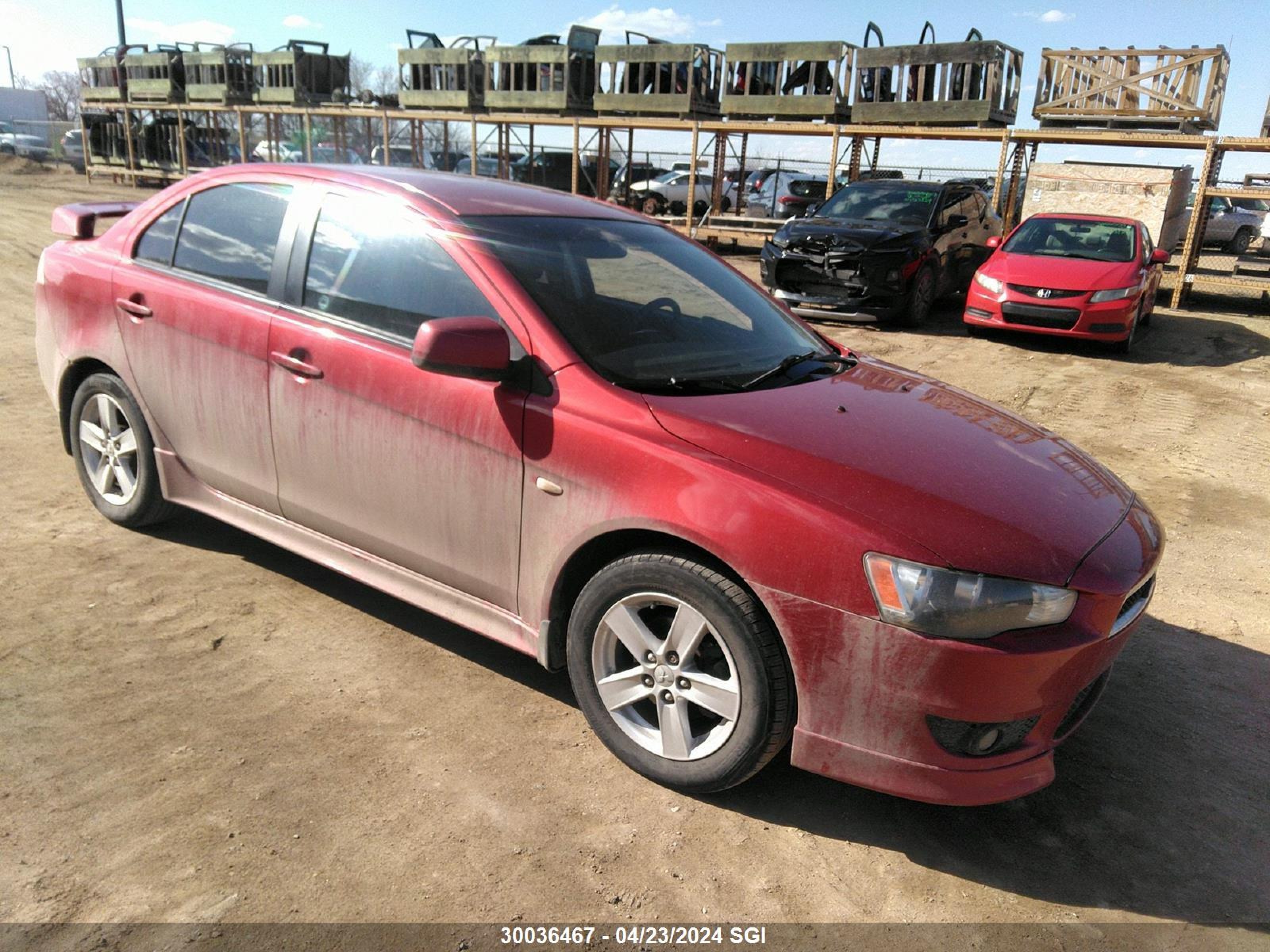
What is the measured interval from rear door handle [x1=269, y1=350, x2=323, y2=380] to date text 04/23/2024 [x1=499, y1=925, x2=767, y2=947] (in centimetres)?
195

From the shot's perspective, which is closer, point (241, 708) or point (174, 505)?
point (241, 708)

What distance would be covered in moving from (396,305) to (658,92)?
16.8m

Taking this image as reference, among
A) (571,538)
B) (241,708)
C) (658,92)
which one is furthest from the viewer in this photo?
(658,92)

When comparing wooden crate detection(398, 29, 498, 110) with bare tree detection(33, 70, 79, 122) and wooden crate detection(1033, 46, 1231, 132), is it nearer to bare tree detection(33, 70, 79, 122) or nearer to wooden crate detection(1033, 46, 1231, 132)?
wooden crate detection(1033, 46, 1231, 132)

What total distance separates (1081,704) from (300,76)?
26.6 meters

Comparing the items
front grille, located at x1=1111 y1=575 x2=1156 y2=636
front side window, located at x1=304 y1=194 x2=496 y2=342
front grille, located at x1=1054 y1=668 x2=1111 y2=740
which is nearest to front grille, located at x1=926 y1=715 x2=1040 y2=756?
front grille, located at x1=1054 y1=668 x2=1111 y2=740

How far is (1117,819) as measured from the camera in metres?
2.86

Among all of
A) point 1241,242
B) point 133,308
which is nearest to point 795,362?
point 133,308

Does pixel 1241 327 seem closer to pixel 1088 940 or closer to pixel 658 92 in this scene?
pixel 658 92

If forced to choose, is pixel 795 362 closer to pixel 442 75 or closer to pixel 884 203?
pixel 884 203

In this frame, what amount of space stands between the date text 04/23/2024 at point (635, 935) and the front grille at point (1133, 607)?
1.27 m

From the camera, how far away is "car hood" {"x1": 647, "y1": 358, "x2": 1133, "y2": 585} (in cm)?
247

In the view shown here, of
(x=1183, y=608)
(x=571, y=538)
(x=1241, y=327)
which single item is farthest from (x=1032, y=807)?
(x=1241, y=327)

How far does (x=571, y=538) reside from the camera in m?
2.82
